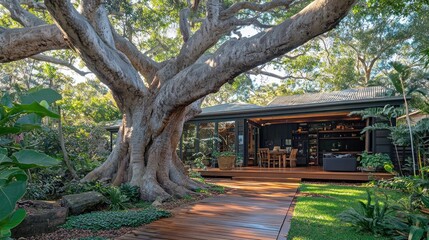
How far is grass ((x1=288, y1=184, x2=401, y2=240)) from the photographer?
144 inches

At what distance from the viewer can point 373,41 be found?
55.8 feet

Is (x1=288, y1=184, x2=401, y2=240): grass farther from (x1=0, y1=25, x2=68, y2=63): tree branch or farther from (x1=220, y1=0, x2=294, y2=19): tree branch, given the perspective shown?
(x1=0, y1=25, x2=68, y2=63): tree branch

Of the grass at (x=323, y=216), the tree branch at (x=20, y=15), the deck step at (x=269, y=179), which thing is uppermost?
the tree branch at (x=20, y=15)

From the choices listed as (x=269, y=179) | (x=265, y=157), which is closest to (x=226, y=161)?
(x=269, y=179)

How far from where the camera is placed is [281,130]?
15188 mm

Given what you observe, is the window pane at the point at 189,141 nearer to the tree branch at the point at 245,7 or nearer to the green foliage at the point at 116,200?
the tree branch at the point at 245,7

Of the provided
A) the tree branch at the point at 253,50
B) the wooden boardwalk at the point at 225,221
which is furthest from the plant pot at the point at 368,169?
the tree branch at the point at 253,50

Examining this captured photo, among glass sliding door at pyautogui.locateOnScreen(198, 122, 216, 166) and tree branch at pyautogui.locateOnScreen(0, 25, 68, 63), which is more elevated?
tree branch at pyautogui.locateOnScreen(0, 25, 68, 63)

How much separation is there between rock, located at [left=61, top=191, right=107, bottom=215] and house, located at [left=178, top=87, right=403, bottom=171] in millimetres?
7706

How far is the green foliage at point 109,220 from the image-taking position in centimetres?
402

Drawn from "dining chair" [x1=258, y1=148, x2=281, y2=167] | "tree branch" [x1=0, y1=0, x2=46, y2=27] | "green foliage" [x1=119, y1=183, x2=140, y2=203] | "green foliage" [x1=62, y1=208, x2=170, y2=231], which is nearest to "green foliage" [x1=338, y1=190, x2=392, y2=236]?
"green foliage" [x1=62, y1=208, x2=170, y2=231]

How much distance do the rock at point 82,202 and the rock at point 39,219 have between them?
25 centimetres

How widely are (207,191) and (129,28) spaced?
6392 millimetres

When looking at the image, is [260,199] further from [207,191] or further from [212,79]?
[212,79]
